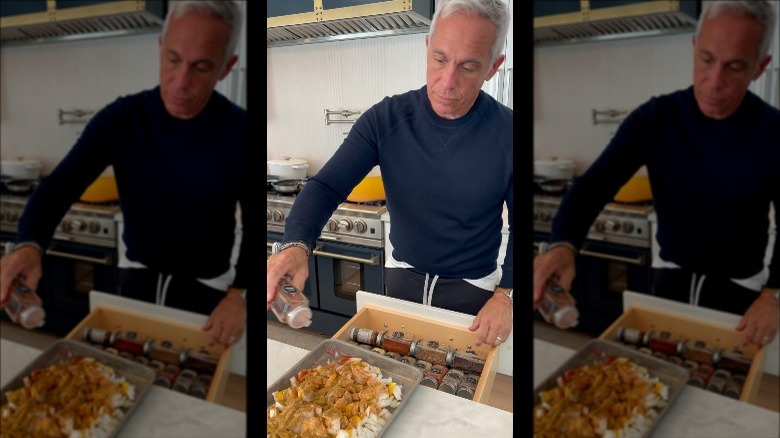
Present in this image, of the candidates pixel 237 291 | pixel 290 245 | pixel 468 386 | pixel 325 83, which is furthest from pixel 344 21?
pixel 468 386

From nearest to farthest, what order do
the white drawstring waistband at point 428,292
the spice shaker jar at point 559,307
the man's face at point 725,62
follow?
1. the man's face at point 725,62
2. the spice shaker jar at point 559,307
3. the white drawstring waistband at point 428,292

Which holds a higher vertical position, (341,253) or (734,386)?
(341,253)

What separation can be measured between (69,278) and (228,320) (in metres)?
0.22

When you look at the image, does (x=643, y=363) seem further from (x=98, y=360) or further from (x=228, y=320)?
(x=98, y=360)

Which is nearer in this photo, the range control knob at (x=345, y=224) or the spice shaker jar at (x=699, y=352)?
the spice shaker jar at (x=699, y=352)

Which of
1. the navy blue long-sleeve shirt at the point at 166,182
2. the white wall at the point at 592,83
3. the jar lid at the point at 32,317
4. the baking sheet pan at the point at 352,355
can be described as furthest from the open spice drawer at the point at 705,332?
the jar lid at the point at 32,317

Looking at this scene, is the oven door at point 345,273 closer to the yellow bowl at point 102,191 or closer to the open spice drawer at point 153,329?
the open spice drawer at point 153,329

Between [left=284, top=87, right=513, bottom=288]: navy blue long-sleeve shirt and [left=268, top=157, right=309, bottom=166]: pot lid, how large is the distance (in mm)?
41

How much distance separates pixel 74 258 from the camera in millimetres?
681

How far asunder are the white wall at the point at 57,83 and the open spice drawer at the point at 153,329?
21 cm

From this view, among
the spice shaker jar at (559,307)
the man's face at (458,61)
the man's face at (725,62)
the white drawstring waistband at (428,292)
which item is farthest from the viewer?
the white drawstring waistband at (428,292)

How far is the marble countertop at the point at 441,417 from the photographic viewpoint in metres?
0.96

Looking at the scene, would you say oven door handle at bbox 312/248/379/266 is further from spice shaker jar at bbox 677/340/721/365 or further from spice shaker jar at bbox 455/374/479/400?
spice shaker jar at bbox 677/340/721/365

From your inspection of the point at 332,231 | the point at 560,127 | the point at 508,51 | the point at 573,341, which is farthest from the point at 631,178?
the point at 332,231
